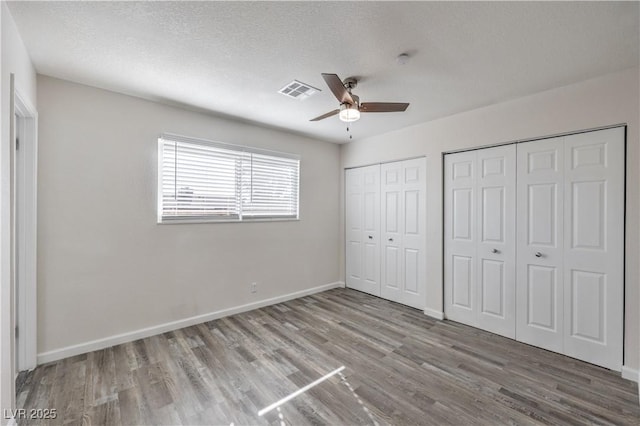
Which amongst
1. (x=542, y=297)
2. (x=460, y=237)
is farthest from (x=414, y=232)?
(x=542, y=297)

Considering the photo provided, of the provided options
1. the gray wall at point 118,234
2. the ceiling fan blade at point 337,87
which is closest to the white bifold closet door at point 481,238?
the ceiling fan blade at point 337,87

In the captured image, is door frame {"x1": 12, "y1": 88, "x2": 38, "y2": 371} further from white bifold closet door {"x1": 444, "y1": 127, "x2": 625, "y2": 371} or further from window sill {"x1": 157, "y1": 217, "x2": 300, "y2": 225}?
white bifold closet door {"x1": 444, "y1": 127, "x2": 625, "y2": 371}

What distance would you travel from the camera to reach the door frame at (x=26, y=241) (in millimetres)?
2322

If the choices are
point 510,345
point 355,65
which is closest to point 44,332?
point 355,65

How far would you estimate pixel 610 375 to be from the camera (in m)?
2.38

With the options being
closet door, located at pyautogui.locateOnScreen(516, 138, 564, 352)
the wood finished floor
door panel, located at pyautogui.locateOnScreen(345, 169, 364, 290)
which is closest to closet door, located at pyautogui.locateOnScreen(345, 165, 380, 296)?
door panel, located at pyautogui.locateOnScreen(345, 169, 364, 290)

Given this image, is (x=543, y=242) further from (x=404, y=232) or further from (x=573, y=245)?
(x=404, y=232)

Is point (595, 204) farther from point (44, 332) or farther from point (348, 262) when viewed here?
point (44, 332)

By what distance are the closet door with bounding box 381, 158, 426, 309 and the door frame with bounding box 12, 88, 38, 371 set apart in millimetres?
3991

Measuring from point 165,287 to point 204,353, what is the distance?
95 cm

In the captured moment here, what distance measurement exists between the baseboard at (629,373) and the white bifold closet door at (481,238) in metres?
0.83

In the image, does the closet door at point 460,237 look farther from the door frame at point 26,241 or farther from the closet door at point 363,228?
the door frame at point 26,241

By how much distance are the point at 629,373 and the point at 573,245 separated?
3.56 feet

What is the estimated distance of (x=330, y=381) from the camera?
229 centimetres
